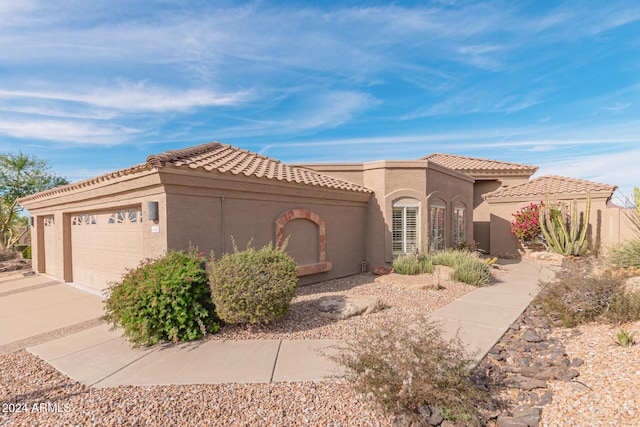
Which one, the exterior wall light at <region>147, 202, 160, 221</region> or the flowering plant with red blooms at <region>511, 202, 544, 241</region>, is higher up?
the exterior wall light at <region>147, 202, 160, 221</region>

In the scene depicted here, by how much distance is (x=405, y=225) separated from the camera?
1256cm

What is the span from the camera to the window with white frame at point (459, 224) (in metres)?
15.4

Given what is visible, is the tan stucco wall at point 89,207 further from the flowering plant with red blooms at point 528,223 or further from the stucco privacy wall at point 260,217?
the flowering plant with red blooms at point 528,223

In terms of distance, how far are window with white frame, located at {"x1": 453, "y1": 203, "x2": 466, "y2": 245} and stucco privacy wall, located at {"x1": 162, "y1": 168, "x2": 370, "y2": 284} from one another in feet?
17.2

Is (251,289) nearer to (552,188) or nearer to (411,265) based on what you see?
(411,265)

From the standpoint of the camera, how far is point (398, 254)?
490 inches

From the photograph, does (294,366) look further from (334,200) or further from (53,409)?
(334,200)

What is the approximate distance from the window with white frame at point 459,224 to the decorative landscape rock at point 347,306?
9.52 m

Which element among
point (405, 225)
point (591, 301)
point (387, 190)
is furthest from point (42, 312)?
point (591, 301)

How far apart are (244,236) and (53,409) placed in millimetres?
5282

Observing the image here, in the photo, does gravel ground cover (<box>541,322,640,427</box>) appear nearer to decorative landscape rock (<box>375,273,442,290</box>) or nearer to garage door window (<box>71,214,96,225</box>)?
decorative landscape rock (<box>375,273,442,290</box>)

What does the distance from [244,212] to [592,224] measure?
51.8 ft

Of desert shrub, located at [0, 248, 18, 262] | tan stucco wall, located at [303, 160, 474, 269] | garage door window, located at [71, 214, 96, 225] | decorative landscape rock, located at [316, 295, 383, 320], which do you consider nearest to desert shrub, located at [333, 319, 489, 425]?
decorative landscape rock, located at [316, 295, 383, 320]

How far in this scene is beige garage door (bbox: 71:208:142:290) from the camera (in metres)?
8.73
